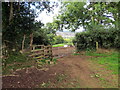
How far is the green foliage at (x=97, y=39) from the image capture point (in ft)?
17.9

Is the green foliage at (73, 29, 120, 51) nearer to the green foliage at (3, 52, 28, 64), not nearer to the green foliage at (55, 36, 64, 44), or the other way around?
the green foliage at (55, 36, 64, 44)

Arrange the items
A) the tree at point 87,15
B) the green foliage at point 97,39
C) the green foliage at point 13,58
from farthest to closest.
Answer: the tree at point 87,15, the green foliage at point 97,39, the green foliage at point 13,58

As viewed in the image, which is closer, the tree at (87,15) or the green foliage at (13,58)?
the green foliage at (13,58)

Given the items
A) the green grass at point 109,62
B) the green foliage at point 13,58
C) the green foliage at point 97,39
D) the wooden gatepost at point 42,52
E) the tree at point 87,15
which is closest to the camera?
the green foliage at point 13,58

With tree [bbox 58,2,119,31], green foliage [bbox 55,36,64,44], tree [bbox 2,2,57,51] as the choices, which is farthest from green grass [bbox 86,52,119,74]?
tree [bbox 2,2,57,51]

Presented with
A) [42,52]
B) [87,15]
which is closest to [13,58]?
[42,52]

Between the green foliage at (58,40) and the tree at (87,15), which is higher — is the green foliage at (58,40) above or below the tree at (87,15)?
below

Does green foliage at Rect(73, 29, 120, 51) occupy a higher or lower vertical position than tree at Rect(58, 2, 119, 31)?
lower

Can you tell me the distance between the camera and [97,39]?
19.5 ft

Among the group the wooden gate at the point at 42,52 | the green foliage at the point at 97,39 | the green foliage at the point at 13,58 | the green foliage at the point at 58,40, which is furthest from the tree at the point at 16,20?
the green foliage at the point at 97,39

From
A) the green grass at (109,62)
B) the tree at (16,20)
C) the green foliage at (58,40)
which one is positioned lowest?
the green grass at (109,62)

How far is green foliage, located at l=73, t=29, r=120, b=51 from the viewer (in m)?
5.45

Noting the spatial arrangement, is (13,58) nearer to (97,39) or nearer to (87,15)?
Answer: (97,39)

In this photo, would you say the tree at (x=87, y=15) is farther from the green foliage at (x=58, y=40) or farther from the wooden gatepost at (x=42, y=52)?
the wooden gatepost at (x=42, y=52)
